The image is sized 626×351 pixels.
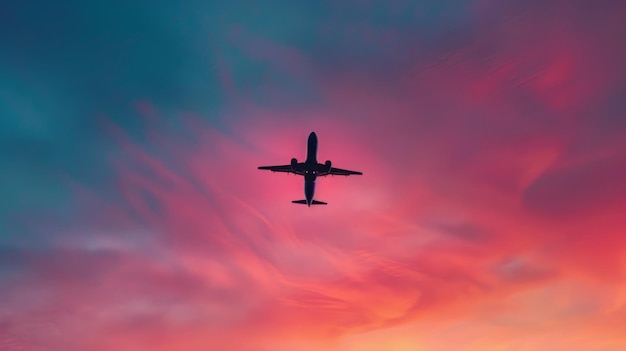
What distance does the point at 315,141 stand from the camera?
200 meters
